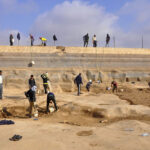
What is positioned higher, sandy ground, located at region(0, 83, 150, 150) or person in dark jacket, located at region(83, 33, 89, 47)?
person in dark jacket, located at region(83, 33, 89, 47)

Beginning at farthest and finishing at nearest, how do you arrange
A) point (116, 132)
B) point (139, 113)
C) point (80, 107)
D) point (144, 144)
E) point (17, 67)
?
1. point (17, 67)
2. point (80, 107)
3. point (139, 113)
4. point (116, 132)
5. point (144, 144)

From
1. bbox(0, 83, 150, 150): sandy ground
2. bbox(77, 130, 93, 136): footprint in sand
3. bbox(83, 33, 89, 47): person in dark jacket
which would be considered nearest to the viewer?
bbox(0, 83, 150, 150): sandy ground

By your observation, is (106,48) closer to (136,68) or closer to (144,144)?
(136,68)

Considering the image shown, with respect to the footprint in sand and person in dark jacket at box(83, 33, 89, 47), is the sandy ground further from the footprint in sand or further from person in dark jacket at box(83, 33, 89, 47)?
person in dark jacket at box(83, 33, 89, 47)

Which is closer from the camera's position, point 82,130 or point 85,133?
point 85,133

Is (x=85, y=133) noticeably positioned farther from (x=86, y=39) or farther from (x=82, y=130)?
(x=86, y=39)

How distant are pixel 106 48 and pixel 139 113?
12.3 metres

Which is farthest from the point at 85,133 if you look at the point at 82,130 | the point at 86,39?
the point at 86,39

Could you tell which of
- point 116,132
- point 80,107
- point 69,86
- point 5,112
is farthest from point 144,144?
point 69,86

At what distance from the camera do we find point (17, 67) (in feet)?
51.9

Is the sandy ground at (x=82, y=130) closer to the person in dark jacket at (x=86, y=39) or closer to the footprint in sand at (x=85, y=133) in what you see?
the footprint in sand at (x=85, y=133)

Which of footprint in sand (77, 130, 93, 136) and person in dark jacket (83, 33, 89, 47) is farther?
person in dark jacket (83, 33, 89, 47)

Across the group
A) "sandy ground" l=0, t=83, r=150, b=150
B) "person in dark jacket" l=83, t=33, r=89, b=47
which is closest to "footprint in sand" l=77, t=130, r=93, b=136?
"sandy ground" l=0, t=83, r=150, b=150

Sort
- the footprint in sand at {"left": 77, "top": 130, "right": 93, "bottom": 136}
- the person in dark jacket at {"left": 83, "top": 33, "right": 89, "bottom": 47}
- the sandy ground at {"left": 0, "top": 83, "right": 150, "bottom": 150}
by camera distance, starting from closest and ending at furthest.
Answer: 1. the sandy ground at {"left": 0, "top": 83, "right": 150, "bottom": 150}
2. the footprint in sand at {"left": 77, "top": 130, "right": 93, "bottom": 136}
3. the person in dark jacket at {"left": 83, "top": 33, "right": 89, "bottom": 47}
